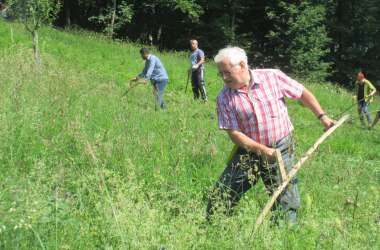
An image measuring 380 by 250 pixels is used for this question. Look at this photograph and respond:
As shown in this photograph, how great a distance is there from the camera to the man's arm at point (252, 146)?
3440mm

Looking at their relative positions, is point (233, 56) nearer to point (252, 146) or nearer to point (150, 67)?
point (252, 146)

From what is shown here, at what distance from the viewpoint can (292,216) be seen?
141 inches

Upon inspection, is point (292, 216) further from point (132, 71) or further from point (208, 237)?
point (132, 71)

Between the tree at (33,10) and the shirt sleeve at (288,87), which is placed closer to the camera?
the shirt sleeve at (288,87)

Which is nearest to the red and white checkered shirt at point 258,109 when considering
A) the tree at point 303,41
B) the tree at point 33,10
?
the tree at point 33,10

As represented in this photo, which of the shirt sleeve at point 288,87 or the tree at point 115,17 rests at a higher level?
the tree at point 115,17

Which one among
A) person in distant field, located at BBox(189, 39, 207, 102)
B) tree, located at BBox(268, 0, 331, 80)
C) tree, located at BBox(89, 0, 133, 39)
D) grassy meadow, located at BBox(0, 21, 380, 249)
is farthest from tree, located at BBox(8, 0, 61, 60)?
tree, located at BBox(268, 0, 331, 80)

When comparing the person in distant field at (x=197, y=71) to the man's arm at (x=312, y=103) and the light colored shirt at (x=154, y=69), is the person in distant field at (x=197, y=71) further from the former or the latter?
the man's arm at (x=312, y=103)

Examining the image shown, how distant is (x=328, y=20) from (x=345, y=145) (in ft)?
87.9

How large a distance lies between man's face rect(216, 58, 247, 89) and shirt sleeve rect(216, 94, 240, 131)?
18 centimetres

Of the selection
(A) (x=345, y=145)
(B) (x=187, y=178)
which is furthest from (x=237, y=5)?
(B) (x=187, y=178)

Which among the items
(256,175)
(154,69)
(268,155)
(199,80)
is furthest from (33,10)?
(268,155)

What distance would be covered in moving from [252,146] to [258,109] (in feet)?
1.00

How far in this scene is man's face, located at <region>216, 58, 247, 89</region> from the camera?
353cm
